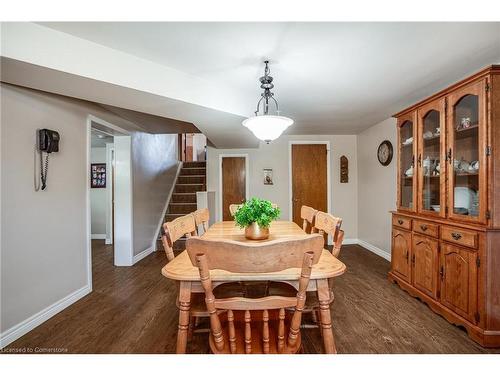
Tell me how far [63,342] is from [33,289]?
1.79ft

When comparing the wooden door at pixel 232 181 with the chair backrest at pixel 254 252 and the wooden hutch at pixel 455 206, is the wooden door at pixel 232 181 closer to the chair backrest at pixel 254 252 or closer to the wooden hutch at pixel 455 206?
the wooden hutch at pixel 455 206

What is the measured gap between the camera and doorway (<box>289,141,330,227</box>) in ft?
16.4

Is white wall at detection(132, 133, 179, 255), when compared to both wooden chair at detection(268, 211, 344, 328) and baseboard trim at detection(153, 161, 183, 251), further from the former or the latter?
wooden chair at detection(268, 211, 344, 328)

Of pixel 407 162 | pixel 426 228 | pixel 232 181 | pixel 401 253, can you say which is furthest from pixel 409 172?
pixel 232 181

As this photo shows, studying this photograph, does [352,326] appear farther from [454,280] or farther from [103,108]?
[103,108]

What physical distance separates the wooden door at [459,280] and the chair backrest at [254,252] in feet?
5.63

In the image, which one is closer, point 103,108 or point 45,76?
point 45,76

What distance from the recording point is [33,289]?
206 cm

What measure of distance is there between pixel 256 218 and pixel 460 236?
167 cm

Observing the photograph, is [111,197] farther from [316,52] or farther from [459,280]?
[459,280]

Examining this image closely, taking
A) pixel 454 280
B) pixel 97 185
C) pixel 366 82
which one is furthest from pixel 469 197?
pixel 97 185

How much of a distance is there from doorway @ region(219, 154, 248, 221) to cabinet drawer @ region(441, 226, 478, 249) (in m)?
3.45

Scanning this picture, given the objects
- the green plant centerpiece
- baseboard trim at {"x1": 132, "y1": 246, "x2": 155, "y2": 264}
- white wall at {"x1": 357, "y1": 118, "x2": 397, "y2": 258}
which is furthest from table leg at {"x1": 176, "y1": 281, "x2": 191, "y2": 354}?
white wall at {"x1": 357, "y1": 118, "x2": 397, "y2": 258}

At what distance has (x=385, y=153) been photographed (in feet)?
12.9
